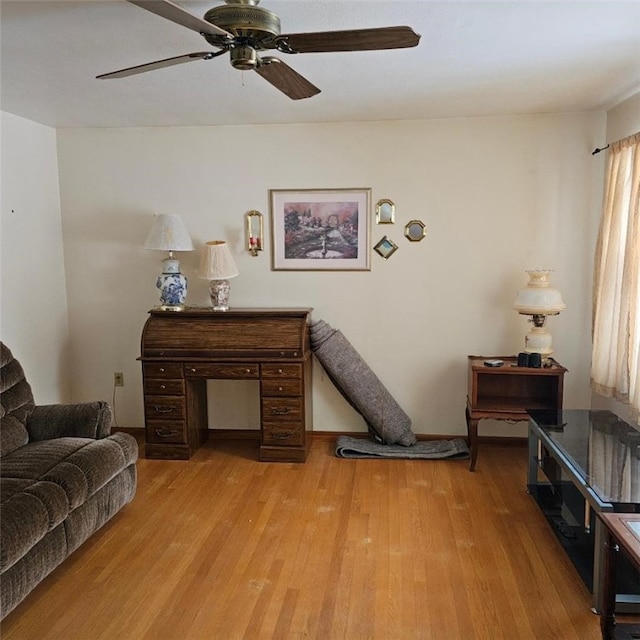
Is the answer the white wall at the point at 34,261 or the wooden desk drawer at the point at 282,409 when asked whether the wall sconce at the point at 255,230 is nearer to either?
the wooden desk drawer at the point at 282,409

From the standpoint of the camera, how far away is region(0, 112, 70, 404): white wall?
3752 mm

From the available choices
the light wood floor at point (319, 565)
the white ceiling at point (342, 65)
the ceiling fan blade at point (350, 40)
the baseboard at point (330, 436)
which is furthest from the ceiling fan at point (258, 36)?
the baseboard at point (330, 436)

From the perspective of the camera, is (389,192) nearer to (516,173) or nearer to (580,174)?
Answer: (516,173)

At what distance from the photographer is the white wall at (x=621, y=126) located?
3.31m

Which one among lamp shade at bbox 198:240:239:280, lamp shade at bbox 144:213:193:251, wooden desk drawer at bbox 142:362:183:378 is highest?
lamp shade at bbox 144:213:193:251

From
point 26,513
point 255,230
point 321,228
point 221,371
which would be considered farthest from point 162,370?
point 26,513

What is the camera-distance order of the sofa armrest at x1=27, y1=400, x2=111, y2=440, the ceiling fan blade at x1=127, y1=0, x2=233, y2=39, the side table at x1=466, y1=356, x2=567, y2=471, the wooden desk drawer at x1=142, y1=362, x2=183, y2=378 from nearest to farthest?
the ceiling fan blade at x1=127, y1=0, x2=233, y2=39 → the sofa armrest at x1=27, y1=400, x2=111, y2=440 → the side table at x1=466, y1=356, x2=567, y2=471 → the wooden desk drawer at x1=142, y1=362, x2=183, y2=378

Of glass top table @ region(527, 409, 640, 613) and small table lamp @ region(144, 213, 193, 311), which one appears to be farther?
small table lamp @ region(144, 213, 193, 311)

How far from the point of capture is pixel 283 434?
385 centimetres

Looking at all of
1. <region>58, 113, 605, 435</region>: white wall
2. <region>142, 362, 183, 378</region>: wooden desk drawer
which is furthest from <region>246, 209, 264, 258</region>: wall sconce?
<region>142, 362, 183, 378</region>: wooden desk drawer

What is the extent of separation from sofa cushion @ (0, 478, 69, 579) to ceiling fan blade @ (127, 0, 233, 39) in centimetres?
189

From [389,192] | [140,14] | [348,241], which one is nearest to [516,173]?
[389,192]

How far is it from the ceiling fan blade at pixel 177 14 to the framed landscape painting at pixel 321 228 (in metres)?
2.31

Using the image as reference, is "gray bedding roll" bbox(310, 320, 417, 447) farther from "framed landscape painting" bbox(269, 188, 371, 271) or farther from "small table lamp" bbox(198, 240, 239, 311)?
"small table lamp" bbox(198, 240, 239, 311)
